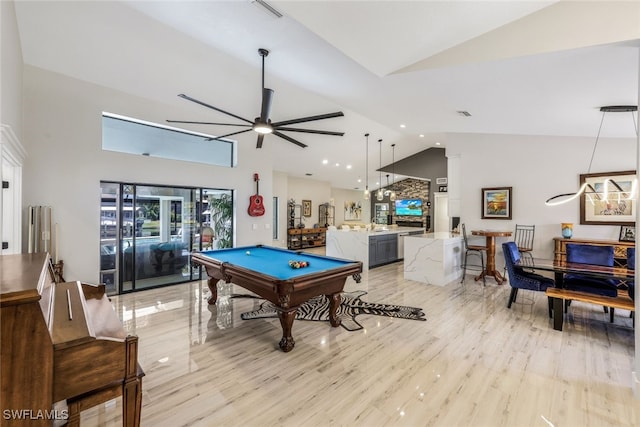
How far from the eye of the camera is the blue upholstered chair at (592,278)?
3.79m

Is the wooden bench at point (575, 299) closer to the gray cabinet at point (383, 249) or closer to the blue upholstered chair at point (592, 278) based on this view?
the blue upholstered chair at point (592, 278)

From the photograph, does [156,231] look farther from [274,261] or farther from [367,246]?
[367,246]

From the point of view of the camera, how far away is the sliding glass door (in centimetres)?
493

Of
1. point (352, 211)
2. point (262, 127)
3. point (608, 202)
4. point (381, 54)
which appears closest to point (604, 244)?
point (608, 202)

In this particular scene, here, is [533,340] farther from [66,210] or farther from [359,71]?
[66,210]

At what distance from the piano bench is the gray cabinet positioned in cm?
617

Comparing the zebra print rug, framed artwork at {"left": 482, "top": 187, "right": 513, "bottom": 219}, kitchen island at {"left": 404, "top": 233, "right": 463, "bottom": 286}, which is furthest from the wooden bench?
framed artwork at {"left": 482, "top": 187, "right": 513, "bottom": 219}

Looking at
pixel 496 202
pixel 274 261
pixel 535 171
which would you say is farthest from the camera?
pixel 496 202

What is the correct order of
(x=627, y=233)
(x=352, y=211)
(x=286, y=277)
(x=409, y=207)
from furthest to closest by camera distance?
(x=352, y=211), (x=409, y=207), (x=627, y=233), (x=286, y=277)

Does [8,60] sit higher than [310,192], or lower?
higher

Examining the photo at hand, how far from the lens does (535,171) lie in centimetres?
592

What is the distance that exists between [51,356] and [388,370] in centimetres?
244

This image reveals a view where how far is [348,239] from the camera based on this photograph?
A: 7.65 metres

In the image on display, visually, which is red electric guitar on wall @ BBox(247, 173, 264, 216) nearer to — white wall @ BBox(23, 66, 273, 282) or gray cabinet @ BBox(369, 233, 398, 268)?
white wall @ BBox(23, 66, 273, 282)
